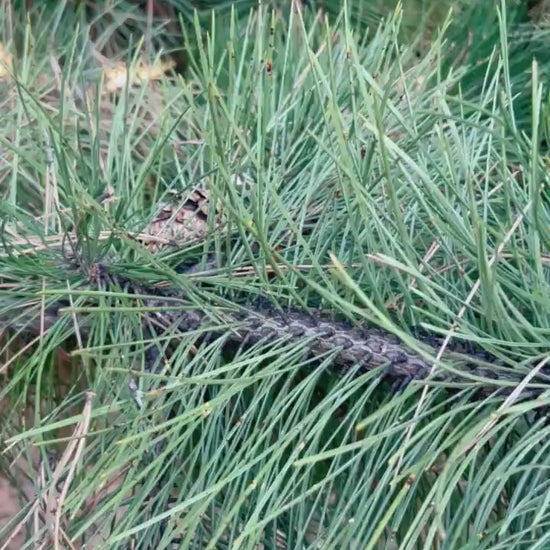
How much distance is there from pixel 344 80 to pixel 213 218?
16cm

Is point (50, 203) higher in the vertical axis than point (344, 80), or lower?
lower

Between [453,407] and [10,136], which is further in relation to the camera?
[10,136]

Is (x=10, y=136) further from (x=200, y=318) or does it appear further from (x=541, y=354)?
(x=541, y=354)

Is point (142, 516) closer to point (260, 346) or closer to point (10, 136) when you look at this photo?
point (260, 346)

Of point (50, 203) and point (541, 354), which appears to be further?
point (50, 203)

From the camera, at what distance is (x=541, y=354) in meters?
0.25

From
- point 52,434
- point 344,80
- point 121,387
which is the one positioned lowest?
point 52,434

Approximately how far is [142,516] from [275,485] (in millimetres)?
78

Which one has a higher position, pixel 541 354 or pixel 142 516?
pixel 541 354

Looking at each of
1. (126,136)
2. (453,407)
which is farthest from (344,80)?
(453,407)

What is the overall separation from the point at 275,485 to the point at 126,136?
0.22 meters

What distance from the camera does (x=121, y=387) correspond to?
0.31 m

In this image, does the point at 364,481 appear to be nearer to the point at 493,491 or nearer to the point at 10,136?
the point at 493,491

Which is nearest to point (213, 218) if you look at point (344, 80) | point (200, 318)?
point (200, 318)
